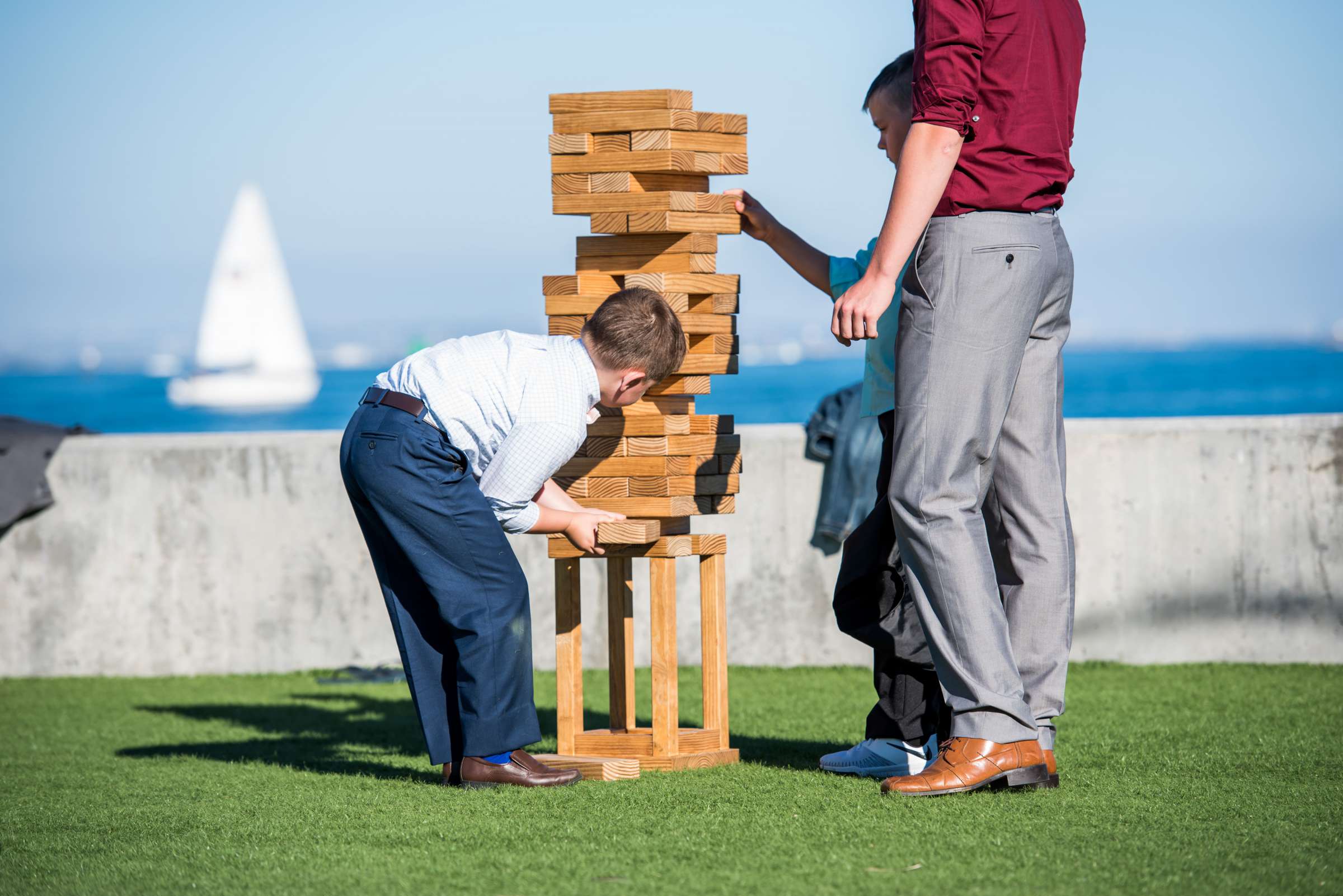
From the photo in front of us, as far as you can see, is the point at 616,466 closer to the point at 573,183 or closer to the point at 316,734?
the point at 573,183

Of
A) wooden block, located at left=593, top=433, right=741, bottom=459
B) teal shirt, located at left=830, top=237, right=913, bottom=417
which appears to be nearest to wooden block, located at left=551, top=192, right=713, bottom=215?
teal shirt, located at left=830, top=237, right=913, bottom=417

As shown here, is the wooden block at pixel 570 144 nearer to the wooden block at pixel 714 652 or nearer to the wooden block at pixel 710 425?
the wooden block at pixel 710 425

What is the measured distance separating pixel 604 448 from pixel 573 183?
2.46ft

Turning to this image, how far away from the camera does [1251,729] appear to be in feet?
13.9

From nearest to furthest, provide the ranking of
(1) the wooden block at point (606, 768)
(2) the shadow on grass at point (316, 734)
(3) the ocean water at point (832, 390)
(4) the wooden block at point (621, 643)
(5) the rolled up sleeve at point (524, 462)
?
(5) the rolled up sleeve at point (524, 462), (1) the wooden block at point (606, 768), (4) the wooden block at point (621, 643), (2) the shadow on grass at point (316, 734), (3) the ocean water at point (832, 390)

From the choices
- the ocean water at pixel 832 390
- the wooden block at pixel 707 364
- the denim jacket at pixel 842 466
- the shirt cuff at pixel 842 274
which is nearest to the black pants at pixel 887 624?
the shirt cuff at pixel 842 274

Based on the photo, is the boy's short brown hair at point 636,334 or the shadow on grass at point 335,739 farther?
the shadow on grass at point 335,739

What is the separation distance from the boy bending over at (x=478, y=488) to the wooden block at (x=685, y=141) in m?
0.47

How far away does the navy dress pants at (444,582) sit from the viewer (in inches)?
134

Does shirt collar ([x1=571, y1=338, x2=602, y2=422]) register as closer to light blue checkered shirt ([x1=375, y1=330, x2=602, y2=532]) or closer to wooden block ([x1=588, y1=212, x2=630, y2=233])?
light blue checkered shirt ([x1=375, y1=330, x2=602, y2=532])

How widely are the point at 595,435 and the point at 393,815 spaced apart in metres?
1.20

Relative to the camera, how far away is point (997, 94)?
308 centimetres

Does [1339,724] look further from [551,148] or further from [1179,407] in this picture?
[1179,407]

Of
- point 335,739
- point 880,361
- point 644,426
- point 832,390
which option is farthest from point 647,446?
point 832,390
